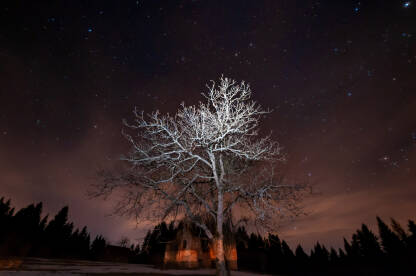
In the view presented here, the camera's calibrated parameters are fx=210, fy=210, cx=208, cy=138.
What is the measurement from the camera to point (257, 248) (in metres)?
69.2

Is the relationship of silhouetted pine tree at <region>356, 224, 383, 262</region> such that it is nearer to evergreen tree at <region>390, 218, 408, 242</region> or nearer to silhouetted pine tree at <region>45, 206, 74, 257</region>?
evergreen tree at <region>390, 218, 408, 242</region>

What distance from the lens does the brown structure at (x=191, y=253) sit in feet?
111

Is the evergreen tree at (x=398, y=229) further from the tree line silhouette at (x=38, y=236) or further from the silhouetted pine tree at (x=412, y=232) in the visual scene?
the tree line silhouette at (x=38, y=236)

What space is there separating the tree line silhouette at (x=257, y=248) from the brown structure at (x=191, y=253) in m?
17.1

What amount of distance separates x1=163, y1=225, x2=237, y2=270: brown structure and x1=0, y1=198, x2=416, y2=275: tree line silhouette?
17123 mm

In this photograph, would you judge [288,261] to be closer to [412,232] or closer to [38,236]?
[412,232]

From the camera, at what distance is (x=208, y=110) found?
10.6 meters

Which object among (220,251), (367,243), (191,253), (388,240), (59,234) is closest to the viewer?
(220,251)

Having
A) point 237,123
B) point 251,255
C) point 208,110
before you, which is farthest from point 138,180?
point 251,255

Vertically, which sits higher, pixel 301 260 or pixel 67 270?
pixel 67 270

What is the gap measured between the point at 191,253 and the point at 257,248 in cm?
4367

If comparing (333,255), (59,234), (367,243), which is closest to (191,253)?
(59,234)

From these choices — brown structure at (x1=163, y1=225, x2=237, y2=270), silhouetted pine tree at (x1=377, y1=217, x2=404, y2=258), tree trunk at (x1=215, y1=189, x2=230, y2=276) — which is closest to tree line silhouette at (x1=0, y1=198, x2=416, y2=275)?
silhouetted pine tree at (x1=377, y1=217, x2=404, y2=258)

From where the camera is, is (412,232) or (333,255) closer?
(412,232)
